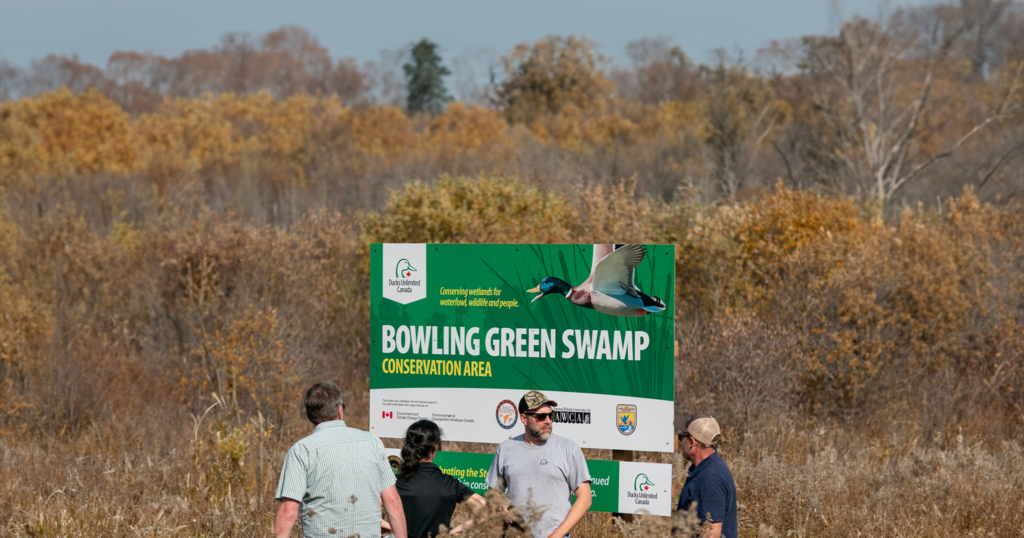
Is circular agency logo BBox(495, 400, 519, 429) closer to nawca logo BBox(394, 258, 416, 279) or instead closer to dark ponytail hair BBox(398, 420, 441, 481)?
nawca logo BBox(394, 258, 416, 279)

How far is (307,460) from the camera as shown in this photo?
4.41 metres

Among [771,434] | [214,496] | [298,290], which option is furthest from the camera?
[298,290]

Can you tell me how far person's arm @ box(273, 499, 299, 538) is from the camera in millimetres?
4309

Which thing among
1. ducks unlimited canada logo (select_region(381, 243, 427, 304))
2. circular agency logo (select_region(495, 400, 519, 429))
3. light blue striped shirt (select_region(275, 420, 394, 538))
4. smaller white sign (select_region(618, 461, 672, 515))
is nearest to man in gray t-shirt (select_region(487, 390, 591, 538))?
light blue striped shirt (select_region(275, 420, 394, 538))

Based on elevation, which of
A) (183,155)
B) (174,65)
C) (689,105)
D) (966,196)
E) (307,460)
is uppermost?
(174,65)

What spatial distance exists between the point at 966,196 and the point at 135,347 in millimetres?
14595

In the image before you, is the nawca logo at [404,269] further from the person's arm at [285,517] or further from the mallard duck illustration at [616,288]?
the person's arm at [285,517]

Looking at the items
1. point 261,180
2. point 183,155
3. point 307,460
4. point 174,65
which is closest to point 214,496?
point 307,460

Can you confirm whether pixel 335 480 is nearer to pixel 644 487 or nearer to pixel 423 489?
pixel 423 489

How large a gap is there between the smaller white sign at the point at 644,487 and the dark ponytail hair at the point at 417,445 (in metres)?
1.94

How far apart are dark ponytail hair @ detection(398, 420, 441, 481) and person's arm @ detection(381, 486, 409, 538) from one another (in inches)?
7.6

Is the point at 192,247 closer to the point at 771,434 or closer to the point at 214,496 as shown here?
the point at 214,496

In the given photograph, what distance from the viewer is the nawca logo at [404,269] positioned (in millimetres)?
6805

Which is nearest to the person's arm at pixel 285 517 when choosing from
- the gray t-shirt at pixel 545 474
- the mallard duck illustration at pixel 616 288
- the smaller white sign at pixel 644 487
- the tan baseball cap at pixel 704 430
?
the gray t-shirt at pixel 545 474
